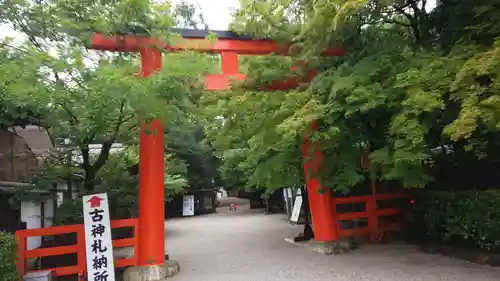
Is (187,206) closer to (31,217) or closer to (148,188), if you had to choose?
(31,217)

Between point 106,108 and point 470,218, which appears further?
point 470,218

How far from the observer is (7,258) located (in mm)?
6363

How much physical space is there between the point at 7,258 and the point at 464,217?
8.87m

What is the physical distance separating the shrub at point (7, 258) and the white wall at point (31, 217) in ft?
13.6

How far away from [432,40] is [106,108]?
7.06 m

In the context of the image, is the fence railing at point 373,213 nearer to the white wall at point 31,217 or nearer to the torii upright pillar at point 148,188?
the torii upright pillar at point 148,188

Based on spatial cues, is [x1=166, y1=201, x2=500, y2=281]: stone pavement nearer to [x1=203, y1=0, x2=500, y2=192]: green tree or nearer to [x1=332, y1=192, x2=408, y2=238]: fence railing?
[x1=332, y1=192, x2=408, y2=238]: fence railing

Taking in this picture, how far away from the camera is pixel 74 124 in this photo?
27.7 ft

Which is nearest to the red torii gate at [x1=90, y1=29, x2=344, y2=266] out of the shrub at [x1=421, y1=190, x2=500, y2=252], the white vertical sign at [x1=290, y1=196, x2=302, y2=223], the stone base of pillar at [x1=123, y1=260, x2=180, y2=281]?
the stone base of pillar at [x1=123, y1=260, x2=180, y2=281]

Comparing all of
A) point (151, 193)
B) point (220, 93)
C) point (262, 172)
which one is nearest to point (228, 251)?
point (262, 172)

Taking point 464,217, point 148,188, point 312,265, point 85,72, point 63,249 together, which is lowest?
point 312,265

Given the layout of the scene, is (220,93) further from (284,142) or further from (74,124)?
(74,124)

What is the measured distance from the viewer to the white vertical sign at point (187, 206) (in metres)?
29.5

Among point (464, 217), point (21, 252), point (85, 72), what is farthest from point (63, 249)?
point (464, 217)
